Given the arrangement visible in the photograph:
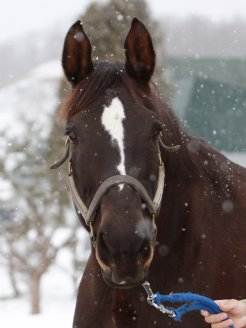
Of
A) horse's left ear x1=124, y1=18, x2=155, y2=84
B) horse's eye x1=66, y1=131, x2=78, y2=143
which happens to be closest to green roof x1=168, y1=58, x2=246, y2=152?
horse's left ear x1=124, y1=18, x2=155, y2=84

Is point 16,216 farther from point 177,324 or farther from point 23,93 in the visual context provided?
point 23,93

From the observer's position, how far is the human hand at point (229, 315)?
2.38 meters

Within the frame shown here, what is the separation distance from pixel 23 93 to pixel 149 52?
241 feet

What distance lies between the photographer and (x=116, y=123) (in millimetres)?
2955

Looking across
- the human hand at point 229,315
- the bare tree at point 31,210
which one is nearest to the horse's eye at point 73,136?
the human hand at point 229,315

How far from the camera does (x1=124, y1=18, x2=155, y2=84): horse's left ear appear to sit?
3.28 metres

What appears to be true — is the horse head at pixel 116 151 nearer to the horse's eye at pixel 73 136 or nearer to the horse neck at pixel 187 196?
the horse's eye at pixel 73 136

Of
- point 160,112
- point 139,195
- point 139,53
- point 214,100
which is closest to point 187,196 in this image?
point 160,112

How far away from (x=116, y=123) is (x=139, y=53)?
53 centimetres

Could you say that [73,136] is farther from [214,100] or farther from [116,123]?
[214,100]

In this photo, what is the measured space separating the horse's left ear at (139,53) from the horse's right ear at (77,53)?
20 centimetres

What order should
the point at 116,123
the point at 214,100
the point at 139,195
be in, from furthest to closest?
1. the point at 214,100
2. the point at 116,123
3. the point at 139,195

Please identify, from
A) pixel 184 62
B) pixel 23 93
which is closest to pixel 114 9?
pixel 184 62

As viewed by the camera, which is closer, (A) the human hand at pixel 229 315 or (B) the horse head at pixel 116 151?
(A) the human hand at pixel 229 315
